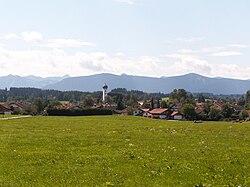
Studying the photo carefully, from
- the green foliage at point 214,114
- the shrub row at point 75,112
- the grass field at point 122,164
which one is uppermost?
the grass field at point 122,164

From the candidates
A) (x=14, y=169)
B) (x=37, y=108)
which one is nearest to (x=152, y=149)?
(x=14, y=169)

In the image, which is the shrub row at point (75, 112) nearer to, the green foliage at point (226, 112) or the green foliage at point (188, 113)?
the green foliage at point (188, 113)

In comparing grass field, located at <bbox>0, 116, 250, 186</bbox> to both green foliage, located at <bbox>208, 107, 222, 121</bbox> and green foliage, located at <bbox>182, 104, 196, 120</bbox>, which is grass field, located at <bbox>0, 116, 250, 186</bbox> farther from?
green foliage, located at <bbox>208, 107, 222, 121</bbox>

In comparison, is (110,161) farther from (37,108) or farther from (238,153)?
(37,108)

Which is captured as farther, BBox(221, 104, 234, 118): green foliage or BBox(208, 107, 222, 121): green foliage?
BBox(221, 104, 234, 118): green foliage

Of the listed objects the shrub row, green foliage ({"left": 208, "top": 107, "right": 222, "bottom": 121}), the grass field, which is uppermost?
the grass field

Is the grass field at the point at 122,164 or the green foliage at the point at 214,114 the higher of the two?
the grass field at the point at 122,164

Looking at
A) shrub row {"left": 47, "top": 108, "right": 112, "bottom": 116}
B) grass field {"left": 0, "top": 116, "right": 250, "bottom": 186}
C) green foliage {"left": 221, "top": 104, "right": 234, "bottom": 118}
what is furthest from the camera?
green foliage {"left": 221, "top": 104, "right": 234, "bottom": 118}

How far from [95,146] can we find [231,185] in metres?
11.4

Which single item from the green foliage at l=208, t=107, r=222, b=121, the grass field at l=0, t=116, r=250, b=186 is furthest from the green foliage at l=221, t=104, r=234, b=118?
the grass field at l=0, t=116, r=250, b=186

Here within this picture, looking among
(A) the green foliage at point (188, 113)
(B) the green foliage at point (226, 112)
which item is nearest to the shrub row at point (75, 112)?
(A) the green foliage at point (188, 113)

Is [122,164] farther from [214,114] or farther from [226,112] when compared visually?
[226,112]

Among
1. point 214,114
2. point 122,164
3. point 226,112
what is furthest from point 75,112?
point 122,164

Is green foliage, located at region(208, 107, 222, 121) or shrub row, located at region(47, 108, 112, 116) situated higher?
shrub row, located at region(47, 108, 112, 116)
